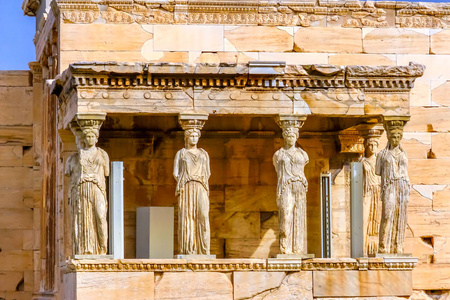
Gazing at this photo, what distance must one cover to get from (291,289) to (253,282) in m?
0.56

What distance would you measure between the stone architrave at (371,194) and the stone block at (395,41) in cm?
131

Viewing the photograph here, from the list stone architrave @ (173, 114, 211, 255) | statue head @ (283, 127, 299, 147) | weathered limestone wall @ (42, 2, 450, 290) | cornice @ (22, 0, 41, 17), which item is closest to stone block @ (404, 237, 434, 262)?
weathered limestone wall @ (42, 2, 450, 290)

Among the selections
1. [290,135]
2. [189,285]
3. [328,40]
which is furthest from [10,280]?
[328,40]

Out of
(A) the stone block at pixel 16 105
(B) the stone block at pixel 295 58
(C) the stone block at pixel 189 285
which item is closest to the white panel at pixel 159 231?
(C) the stone block at pixel 189 285

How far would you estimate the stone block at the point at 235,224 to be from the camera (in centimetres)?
2569

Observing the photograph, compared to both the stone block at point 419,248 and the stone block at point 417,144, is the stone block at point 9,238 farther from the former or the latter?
the stone block at point 417,144

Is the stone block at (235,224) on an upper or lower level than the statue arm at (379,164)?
lower

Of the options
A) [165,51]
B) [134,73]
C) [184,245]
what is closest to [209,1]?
[165,51]

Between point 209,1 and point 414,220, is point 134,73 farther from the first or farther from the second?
point 414,220

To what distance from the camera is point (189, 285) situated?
2280 cm

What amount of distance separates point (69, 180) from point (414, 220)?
17.9ft

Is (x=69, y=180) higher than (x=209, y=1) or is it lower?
lower

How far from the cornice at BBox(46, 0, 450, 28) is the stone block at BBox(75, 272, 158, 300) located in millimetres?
4284

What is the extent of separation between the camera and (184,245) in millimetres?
22891
